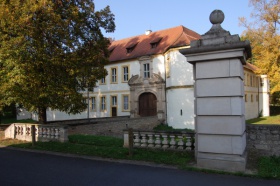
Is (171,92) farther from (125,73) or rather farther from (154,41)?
(125,73)

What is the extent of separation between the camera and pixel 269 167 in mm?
6629

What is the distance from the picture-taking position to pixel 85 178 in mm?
6391

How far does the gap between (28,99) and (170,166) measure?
844cm

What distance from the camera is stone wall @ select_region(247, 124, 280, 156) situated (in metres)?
7.63

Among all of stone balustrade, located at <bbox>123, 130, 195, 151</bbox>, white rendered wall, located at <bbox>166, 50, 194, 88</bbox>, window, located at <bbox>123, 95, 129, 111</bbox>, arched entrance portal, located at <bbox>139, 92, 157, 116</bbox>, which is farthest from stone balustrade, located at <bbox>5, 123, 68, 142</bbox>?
window, located at <bbox>123, 95, 129, 111</bbox>

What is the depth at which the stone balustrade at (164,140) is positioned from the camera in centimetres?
811

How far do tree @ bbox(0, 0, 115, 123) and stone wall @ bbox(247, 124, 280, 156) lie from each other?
874 centimetres

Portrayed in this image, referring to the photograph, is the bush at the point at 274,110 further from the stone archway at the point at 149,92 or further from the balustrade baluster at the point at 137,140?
the balustrade baluster at the point at 137,140

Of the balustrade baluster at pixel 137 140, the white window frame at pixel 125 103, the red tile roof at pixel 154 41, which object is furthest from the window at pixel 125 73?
the balustrade baluster at pixel 137 140

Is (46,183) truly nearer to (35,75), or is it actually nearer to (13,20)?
(35,75)

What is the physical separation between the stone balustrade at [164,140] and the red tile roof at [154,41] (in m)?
15.5

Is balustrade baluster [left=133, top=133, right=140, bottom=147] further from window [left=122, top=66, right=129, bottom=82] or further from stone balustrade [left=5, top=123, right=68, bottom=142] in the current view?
window [left=122, top=66, right=129, bottom=82]

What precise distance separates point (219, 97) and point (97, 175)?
3718 mm

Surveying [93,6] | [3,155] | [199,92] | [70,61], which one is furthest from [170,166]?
[93,6]
